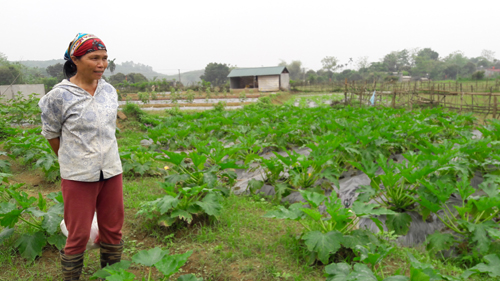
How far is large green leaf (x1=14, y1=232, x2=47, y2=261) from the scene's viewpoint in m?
3.16

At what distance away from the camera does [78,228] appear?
2.45 meters

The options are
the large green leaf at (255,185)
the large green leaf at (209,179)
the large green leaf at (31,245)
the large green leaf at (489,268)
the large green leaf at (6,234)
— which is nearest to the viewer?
the large green leaf at (489,268)

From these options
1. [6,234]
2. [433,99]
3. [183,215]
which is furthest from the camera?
[433,99]

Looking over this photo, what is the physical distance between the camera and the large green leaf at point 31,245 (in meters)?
3.16

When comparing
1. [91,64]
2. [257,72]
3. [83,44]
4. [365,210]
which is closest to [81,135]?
[91,64]

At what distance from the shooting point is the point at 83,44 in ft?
7.82

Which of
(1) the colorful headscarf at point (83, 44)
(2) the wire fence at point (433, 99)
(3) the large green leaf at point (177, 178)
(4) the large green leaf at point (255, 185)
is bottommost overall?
(4) the large green leaf at point (255, 185)

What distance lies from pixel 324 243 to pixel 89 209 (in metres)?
2.03

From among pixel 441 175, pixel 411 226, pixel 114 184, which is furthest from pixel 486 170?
pixel 114 184

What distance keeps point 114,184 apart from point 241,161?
14.7ft

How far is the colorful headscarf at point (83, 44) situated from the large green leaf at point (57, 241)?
1.94 metres

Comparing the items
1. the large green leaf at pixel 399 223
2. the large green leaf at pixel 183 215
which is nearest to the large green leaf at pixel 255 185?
the large green leaf at pixel 183 215

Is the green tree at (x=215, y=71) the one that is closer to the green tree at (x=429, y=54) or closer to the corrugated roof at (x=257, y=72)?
the corrugated roof at (x=257, y=72)

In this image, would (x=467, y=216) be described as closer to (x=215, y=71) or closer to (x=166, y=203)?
(x=166, y=203)
